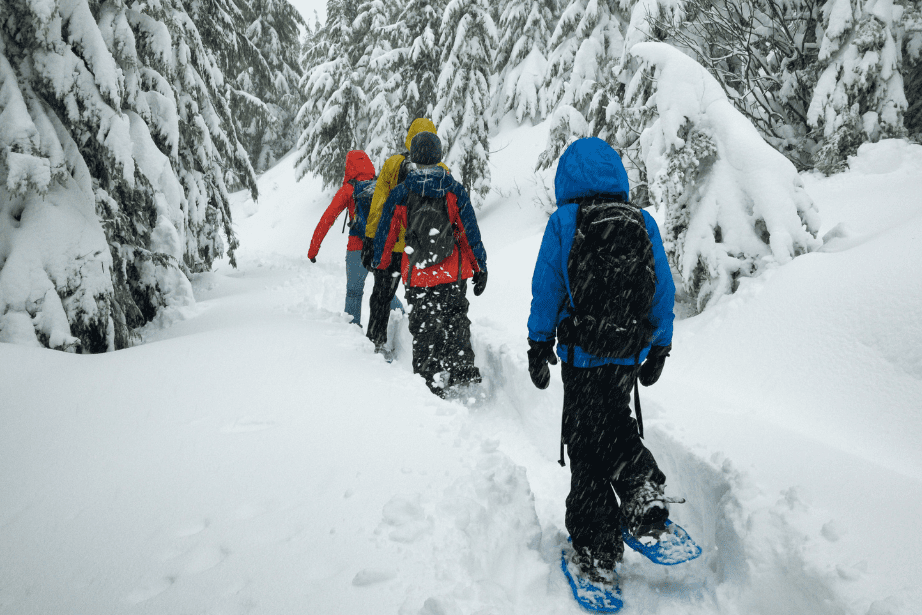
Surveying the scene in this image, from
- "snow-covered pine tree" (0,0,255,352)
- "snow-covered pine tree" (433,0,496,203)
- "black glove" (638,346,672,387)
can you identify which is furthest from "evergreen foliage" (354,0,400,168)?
"black glove" (638,346,672,387)

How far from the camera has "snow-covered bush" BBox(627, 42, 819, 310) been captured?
16.5 feet

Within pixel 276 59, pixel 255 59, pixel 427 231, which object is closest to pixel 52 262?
pixel 427 231

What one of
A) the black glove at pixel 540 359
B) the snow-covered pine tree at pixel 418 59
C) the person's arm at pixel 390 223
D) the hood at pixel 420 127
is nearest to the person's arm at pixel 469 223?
the person's arm at pixel 390 223

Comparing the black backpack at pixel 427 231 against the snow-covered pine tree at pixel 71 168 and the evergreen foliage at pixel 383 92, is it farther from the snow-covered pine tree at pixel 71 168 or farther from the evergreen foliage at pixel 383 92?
the evergreen foliage at pixel 383 92

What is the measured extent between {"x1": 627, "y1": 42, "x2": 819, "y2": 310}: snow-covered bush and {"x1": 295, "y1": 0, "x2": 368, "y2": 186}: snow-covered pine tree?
45.1 ft

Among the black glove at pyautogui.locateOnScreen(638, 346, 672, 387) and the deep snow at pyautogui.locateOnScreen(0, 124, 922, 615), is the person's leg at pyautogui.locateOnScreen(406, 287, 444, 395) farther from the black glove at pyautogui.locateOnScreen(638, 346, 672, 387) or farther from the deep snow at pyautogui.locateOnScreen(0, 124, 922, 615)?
the black glove at pyautogui.locateOnScreen(638, 346, 672, 387)

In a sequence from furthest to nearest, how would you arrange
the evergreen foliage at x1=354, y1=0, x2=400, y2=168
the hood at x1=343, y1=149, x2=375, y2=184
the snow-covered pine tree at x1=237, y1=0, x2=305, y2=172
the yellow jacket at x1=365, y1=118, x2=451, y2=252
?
the snow-covered pine tree at x1=237, y1=0, x2=305, y2=172, the evergreen foliage at x1=354, y1=0, x2=400, y2=168, the hood at x1=343, y1=149, x2=375, y2=184, the yellow jacket at x1=365, y1=118, x2=451, y2=252

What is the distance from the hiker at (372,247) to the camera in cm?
479

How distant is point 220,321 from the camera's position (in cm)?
627

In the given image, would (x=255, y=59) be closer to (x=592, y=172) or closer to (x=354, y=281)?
(x=354, y=281)

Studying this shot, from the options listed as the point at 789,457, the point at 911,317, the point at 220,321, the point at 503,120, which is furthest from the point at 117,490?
the point at 503,120

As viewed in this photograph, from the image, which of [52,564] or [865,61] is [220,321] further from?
[865,61]

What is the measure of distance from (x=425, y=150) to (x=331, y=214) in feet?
6.31

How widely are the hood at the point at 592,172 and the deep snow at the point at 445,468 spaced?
1.61m
